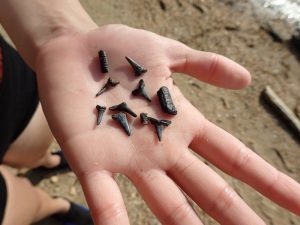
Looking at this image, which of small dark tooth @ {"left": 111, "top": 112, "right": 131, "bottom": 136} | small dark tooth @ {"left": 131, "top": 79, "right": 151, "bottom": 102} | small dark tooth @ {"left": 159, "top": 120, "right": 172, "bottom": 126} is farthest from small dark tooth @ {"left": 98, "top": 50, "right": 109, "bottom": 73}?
small dark tooth @ {"left": 159, "top": 120, "right": 172, "bottom": 126}

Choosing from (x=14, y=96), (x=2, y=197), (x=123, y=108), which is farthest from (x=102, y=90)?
(x=2, y=197)

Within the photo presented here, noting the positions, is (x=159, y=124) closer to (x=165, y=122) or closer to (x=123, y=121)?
(x=165, y=122)

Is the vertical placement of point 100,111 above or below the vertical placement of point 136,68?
below

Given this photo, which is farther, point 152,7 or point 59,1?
point 152,7

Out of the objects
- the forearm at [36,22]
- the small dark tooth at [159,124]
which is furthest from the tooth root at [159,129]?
the forearm at [36,22]

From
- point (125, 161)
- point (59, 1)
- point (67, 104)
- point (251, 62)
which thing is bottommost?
point (251, 62)

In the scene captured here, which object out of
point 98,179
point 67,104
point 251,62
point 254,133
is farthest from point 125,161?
point 251,62

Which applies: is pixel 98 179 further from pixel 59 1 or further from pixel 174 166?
pixel 59 1

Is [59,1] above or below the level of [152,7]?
above
